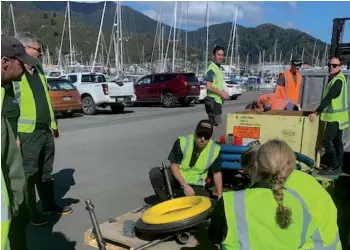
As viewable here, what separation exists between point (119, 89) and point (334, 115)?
1267cm

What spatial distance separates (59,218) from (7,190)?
3064mm

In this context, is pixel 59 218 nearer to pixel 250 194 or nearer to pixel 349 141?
pixel 250 194

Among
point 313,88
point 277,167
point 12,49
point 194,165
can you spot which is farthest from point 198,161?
point 313,88

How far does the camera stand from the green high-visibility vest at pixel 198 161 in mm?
4453

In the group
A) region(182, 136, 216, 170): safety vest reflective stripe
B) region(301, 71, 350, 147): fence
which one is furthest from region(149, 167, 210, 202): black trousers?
region(301, 71, 350, 147): fence

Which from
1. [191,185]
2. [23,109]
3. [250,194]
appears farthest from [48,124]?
[250,194]

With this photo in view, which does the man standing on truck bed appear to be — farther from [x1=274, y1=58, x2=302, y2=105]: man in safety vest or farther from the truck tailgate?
the truck tailgate

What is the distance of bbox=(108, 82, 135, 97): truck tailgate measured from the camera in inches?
698

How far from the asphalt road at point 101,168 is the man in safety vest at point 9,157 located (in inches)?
83.8

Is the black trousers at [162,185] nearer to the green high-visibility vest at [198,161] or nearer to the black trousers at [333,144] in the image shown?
the green high-visibility vest at [198,161]

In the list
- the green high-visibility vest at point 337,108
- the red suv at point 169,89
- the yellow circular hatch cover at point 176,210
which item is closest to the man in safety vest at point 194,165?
the yellow circular hatch cover at point 176,210

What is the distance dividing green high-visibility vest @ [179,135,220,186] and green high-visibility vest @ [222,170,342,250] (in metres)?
2.11

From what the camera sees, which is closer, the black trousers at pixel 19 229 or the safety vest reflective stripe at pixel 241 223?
the safety vest reflective stripe at pixel 241 223

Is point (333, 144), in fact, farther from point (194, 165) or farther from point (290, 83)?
point (194, 165)
